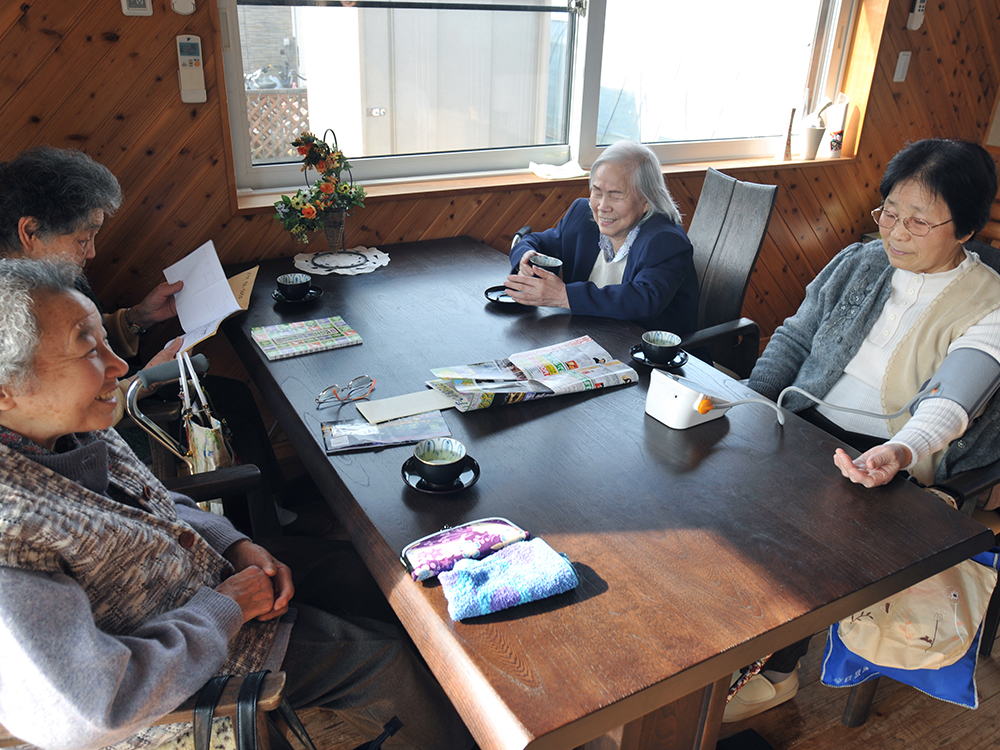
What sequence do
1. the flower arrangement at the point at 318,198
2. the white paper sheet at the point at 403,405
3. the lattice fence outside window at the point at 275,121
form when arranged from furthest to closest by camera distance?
1. the lattice fence outside window at the point at 275,121
2. the flower arrangement at the point at 318,198
3. the white paper sheet at the point at 403,405

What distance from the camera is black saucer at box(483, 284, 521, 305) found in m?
2.10

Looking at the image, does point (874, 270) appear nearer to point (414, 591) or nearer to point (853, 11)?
point (414, 591)

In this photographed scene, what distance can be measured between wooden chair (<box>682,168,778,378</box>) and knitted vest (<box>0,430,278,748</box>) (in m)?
1.46

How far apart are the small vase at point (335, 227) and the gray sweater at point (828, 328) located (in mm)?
1381

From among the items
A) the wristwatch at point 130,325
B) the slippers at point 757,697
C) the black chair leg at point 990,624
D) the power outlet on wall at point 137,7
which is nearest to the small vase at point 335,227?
the wristwatch at point 130,325

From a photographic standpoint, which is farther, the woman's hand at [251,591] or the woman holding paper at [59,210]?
the woman holding paper at [59,210]

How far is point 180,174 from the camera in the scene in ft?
7.54

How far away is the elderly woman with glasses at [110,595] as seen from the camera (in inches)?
33.3


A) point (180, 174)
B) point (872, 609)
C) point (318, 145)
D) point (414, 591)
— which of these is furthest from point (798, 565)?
point (180, 174)

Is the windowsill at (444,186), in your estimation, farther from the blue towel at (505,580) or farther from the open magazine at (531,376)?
the blue towel at (505,580)

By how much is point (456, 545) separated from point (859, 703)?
120 centimetres

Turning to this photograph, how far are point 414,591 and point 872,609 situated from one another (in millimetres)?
935

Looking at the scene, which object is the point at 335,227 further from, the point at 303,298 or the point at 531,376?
the point at 531,376

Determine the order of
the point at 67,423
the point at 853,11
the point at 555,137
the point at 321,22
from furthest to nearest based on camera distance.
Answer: the point at 853,11 < the point at 555,137 < the point at 321,22 < the point at 67,423
